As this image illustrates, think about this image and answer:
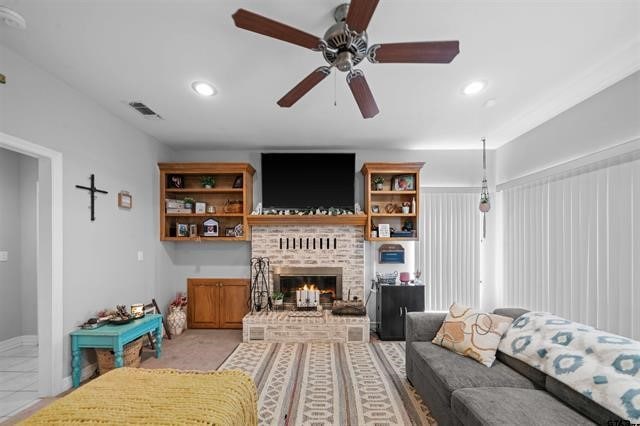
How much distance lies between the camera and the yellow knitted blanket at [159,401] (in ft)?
4.49

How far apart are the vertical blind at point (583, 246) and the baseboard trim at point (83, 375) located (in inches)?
188

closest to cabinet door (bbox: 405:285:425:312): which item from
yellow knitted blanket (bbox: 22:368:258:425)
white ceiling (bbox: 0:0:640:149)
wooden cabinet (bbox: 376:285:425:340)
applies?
wooden cabinet (bbox: 376:285:425:340)

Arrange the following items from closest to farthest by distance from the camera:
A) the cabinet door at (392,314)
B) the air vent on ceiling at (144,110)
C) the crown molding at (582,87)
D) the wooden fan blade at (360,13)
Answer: the wooden fan blade at (360,13) < the crown molding at (582,87) < the air vent on ceiling at (144,110) < the cabinet door at (392,314)

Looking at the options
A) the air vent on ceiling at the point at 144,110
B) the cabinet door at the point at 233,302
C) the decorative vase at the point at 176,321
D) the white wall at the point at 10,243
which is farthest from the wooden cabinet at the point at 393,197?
the white wall at the point at 10,243

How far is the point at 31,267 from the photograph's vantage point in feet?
12.3

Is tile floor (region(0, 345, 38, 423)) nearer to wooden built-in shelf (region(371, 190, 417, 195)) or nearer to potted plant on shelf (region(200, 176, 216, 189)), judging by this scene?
potted plant on shelf (region(200, 176, 216, 189))

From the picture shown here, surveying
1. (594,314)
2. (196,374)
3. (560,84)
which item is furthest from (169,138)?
(594,314)

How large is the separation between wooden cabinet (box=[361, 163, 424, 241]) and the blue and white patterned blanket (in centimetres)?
219

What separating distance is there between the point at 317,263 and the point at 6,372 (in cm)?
356

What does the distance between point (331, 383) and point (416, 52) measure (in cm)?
281

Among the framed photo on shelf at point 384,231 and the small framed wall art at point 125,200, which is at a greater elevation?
the small framed wall art at point 125,200

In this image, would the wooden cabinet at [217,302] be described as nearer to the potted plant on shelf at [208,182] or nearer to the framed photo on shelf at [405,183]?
the potted plant on shelf at [208,182]

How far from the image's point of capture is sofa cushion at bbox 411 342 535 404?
1.96 m

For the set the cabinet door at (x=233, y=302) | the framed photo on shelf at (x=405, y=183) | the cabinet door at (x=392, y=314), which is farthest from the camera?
the cabinet door at (x=233, y=302)
